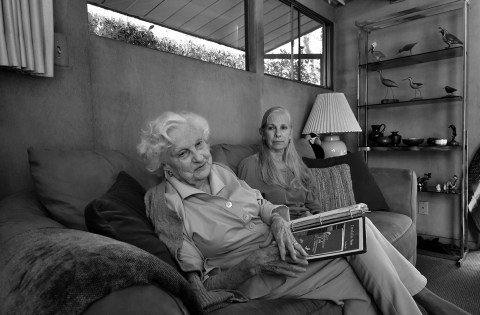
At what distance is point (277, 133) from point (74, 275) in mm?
1493

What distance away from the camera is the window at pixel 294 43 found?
2822mm

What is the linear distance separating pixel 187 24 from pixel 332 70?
2.09 metres

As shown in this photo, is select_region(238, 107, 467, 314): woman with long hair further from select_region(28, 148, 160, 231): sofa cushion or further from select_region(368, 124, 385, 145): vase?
select_region(368, 124, 385, 145): vase

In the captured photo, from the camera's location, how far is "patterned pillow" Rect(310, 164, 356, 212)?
2.02 metres

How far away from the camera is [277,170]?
6.02 feet

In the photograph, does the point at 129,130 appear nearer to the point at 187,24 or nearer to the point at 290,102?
the point at 187,24

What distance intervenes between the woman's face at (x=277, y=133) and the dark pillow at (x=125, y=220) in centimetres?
98

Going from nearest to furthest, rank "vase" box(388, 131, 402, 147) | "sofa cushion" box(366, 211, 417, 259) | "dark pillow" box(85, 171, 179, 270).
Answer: "dark pillow" box(85, 171, 179, 270), "sofa cushion" box(366, 211, 417, 259), "vase" box(388, 131, 402, 147)

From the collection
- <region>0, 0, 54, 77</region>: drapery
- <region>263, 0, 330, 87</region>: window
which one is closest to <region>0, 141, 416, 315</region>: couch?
<region>0, 0, 54, 77</region>: drapery

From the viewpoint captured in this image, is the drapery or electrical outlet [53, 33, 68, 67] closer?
the drapery

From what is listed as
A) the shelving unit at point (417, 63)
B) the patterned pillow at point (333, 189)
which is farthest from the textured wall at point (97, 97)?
the shelving unit at point (417, 63)

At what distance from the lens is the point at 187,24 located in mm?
2148

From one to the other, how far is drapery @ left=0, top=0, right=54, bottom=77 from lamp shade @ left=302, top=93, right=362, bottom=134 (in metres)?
2.24

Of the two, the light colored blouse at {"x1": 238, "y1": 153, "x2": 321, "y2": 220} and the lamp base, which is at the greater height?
the lamp base
